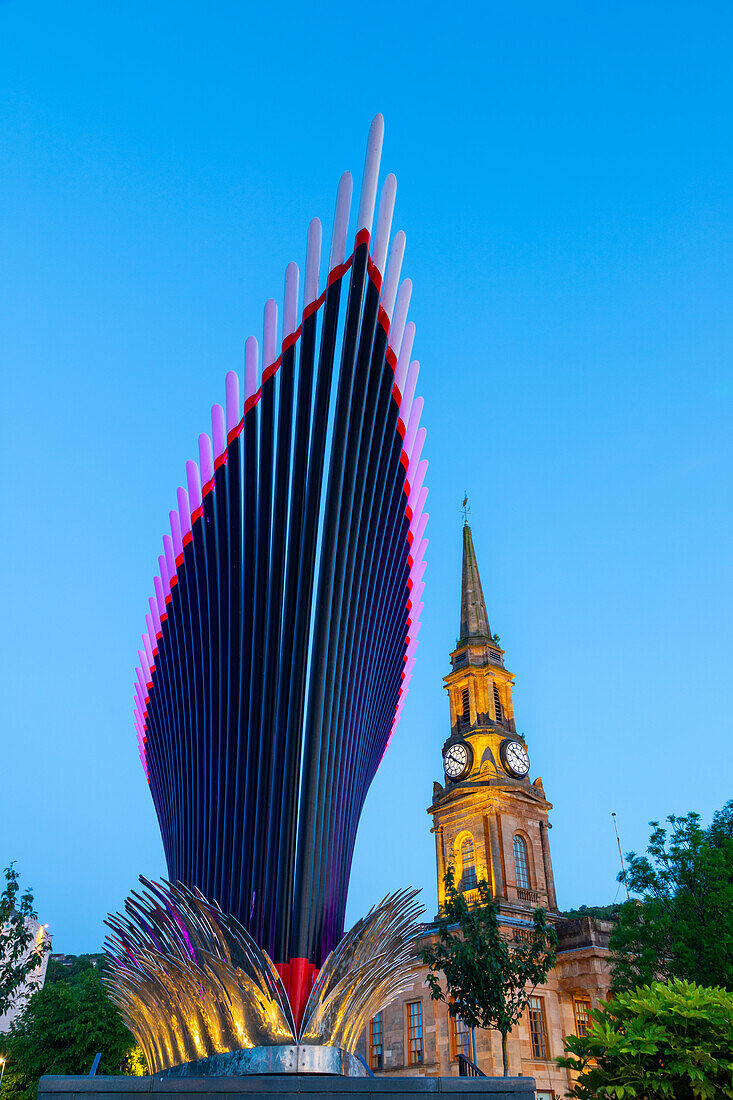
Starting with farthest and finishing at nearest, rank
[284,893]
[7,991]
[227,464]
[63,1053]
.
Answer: [63,1053] < [7,991] < [227,464] < [284,893]

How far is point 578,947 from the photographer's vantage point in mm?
39406

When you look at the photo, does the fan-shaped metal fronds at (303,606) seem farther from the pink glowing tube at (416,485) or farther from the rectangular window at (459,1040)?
the rectangular window at (459,1040)

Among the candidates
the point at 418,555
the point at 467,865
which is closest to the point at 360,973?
the point at 418,555

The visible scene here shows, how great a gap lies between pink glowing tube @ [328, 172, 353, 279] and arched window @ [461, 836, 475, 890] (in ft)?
126

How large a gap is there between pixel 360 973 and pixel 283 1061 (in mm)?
1371

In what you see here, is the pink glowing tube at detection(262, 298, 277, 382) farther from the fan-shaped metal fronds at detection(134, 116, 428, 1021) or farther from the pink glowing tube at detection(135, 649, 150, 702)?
the pink glowing tube at detection(135, 649, 150, 702)

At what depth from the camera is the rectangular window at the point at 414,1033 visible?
1561 inches

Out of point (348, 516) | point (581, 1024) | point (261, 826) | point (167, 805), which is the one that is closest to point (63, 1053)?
point (581, 1024)

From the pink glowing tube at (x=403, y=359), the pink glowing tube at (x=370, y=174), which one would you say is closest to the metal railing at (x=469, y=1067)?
the pink glowing tube at (x=403, y=359)

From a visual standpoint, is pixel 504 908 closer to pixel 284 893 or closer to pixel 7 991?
pixel 7 991

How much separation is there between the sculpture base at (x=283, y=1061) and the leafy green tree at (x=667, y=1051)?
2840mm

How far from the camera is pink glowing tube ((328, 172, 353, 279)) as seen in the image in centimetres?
1254

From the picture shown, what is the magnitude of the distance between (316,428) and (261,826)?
5520 mm

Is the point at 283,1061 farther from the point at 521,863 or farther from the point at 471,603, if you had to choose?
the point at 471,603
